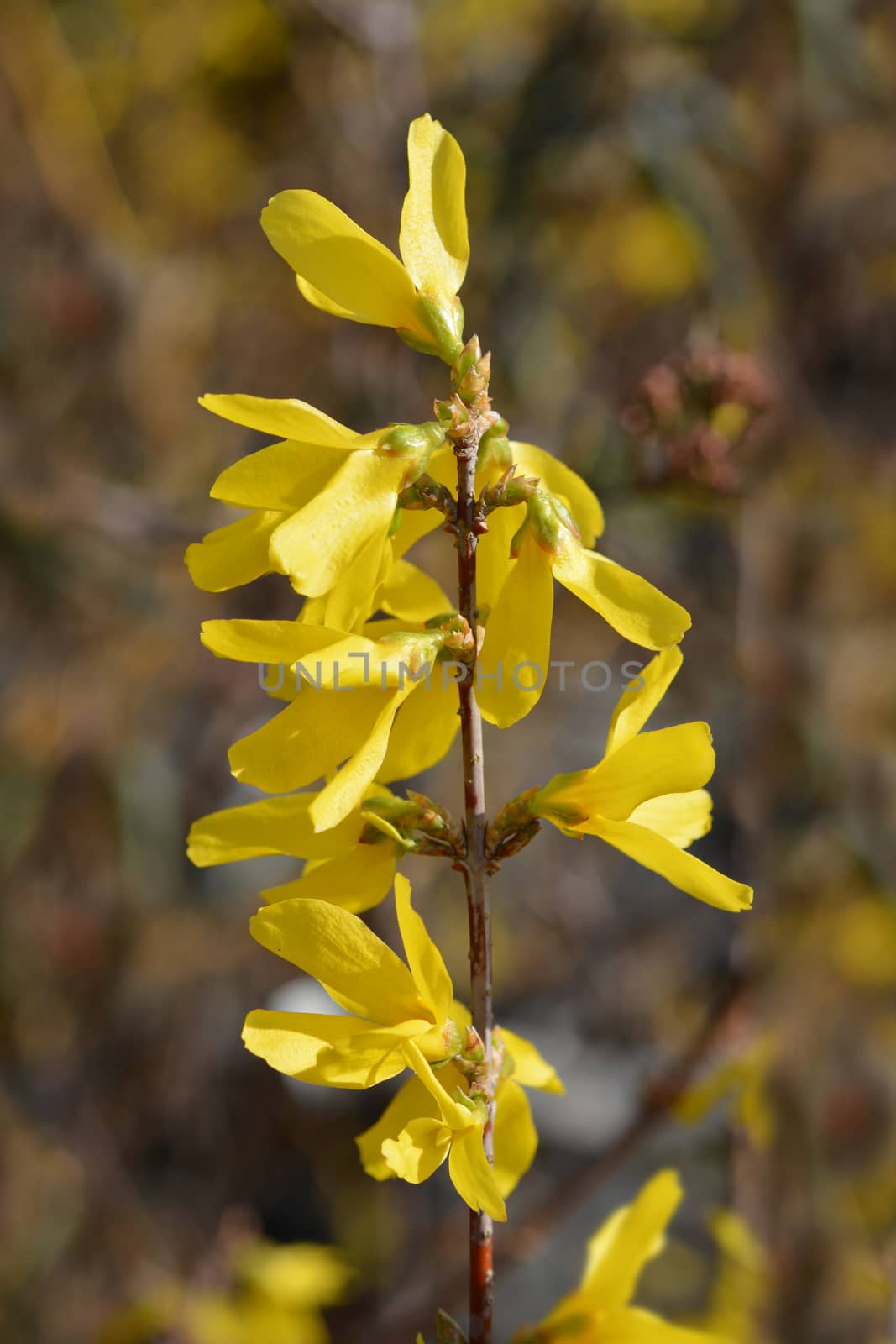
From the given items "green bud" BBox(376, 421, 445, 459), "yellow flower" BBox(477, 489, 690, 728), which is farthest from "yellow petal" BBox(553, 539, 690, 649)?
"green bud" BBox(376, 421, 445, 459)

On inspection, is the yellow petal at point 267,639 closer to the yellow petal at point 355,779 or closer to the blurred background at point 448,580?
the yellow petal at point 355,779

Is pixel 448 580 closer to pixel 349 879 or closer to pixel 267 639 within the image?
pixel 349 879

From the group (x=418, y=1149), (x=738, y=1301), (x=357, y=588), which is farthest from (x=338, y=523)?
(x=738, y=1301)

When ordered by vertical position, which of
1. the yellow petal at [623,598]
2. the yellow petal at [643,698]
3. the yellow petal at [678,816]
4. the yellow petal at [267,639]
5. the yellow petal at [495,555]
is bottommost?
the yellow petal at [678,816]

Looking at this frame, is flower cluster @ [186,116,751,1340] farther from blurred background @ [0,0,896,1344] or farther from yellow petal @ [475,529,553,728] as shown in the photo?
blurred background @ [0,0,896,1344]

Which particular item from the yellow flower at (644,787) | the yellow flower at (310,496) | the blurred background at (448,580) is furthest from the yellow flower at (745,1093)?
the yellow flower at (310,496)

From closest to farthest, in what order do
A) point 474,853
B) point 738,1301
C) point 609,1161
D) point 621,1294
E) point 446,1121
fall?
point 446,1121 < point 474,853 < point 621,1294 < point 609,1161 < point 738,1301
